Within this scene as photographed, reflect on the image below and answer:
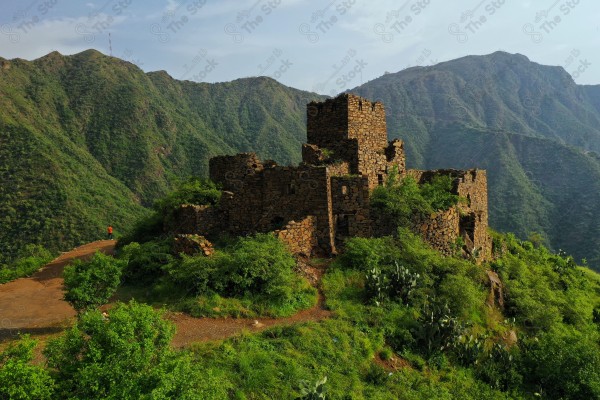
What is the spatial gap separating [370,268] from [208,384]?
24.7 ft

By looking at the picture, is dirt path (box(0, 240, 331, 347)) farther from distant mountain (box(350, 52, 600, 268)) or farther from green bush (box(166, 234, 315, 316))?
distant mountain (box(350, 52, 600, 268))

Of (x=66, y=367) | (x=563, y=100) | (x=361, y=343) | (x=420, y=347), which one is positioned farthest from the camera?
(x=563, y=100)

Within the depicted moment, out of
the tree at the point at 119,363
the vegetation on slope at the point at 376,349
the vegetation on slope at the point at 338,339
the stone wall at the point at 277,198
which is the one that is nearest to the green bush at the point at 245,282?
the vegetation on slope at the point at 338,339

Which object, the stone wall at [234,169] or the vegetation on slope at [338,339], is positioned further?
the stone wall at [234,169]

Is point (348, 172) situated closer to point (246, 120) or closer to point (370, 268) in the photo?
point (370, 268)

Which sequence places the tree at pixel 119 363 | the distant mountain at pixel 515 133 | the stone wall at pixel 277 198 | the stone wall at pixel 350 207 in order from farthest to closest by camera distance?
the distant mountain at pixel 515 133 → the stone wall at pixel 350 207 → the stone wall at pixel 277 198 → the tree at pixel 119 363

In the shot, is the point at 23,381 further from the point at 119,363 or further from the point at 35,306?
the point at 35,306

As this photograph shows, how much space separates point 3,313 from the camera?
11727 mm

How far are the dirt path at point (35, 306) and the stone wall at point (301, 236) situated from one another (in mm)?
6017

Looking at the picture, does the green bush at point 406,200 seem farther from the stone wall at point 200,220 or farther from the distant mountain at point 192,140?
the distant mountain at point 192,140

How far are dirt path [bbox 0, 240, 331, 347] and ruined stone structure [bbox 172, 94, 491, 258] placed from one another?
321 cm

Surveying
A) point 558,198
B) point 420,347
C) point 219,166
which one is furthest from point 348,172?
point 558,198

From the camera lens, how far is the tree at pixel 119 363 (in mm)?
5273

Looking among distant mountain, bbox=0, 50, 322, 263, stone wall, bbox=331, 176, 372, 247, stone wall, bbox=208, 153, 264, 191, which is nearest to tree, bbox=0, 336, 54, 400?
stone wall, bbox=331, 176, 372, 247
